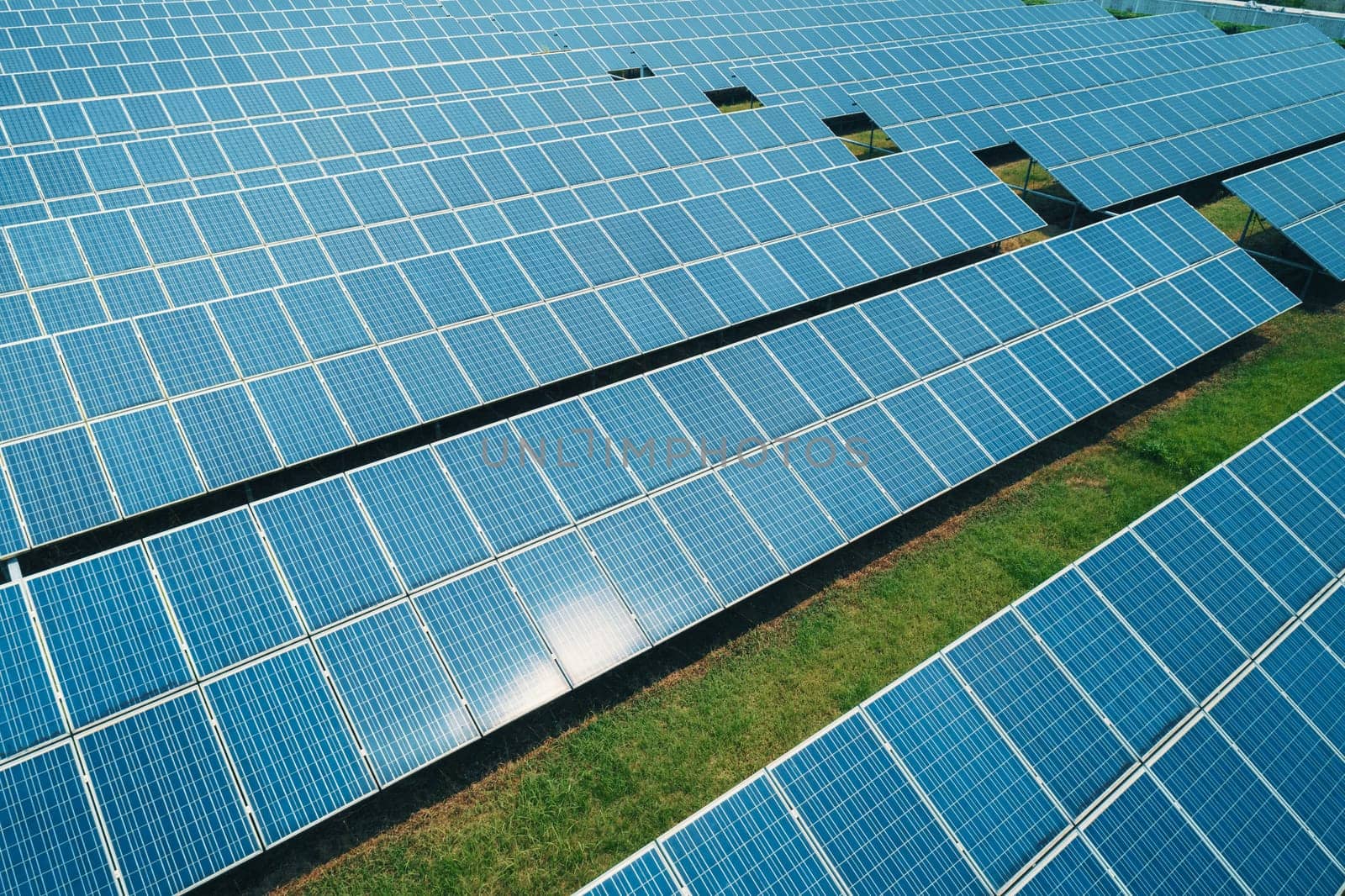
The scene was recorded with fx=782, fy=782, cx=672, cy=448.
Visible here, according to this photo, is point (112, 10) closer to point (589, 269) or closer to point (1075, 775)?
point (589, 269)

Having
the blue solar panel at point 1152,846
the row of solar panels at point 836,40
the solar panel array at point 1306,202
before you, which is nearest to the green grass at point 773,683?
the blue solar panel at point 1152,846

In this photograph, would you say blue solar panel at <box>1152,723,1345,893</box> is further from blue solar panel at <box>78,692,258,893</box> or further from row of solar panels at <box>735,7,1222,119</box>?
row of solar panels at <box>735,7,1222,119</box>

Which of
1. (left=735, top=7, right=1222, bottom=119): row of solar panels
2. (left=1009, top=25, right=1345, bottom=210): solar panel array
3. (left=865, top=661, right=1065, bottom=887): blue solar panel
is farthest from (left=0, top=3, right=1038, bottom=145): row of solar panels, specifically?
(left=865, top=661, right=1065, bottom=887): blue solar panel

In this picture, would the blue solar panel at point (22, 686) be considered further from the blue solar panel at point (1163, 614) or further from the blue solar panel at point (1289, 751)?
the blue solar panel at point (1289, 751)

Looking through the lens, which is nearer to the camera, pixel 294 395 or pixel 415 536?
pixel 415 536

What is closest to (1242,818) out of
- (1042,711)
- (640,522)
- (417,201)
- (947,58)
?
(1042,711)

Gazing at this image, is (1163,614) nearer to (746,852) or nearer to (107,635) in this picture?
(746,852)

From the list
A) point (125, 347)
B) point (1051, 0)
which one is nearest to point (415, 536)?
point (125, 347)
